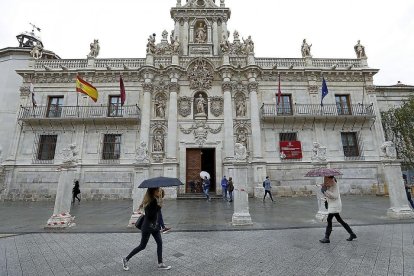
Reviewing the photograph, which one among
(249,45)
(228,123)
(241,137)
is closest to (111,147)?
(228,123)

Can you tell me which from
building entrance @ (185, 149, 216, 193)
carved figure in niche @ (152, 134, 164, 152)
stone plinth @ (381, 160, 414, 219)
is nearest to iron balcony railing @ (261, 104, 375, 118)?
building entrance @ (185, 149, 216, 193)

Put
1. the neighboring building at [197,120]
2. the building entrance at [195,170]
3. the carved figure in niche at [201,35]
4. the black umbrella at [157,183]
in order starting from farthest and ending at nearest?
the carved figure in niche at [201,35]
the neighboring building at [197,120]
the building entrance at [195,170]
the black umbrella at [157,183]

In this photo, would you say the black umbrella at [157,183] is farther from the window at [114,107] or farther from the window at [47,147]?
the window at [47,147]

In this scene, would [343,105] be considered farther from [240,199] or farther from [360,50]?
[240,199]

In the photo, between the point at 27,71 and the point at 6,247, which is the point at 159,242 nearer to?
the point at 6,247

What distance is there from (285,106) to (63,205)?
17.8 m

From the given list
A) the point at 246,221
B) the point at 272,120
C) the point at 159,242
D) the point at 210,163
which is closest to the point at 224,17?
the point at 272,120

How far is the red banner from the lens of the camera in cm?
1820

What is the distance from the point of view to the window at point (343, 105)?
19.5 meters

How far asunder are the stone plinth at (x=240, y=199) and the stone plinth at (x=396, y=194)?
232 inches

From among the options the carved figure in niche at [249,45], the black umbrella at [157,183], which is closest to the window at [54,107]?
the carved figure in niche at [249,45]

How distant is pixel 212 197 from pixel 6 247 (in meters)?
12.6

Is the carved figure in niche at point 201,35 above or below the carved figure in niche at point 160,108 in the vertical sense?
above

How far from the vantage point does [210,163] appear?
20.2m
